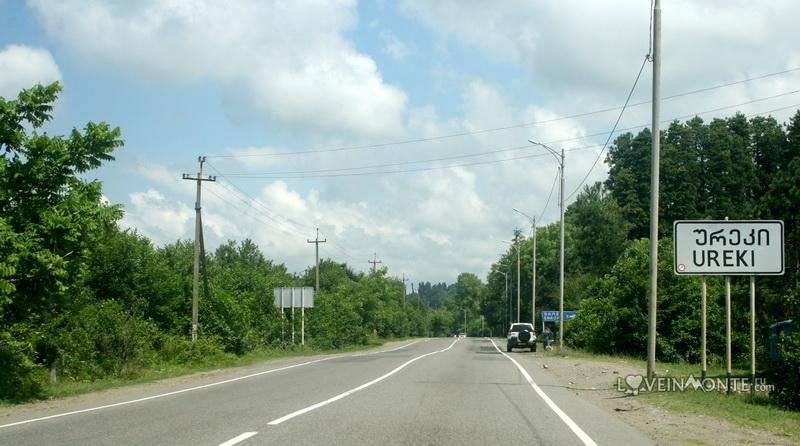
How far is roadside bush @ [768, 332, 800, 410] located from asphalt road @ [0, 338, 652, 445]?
12.1 ft

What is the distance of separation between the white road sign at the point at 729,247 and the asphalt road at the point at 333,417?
406cm

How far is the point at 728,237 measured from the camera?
57.9ft

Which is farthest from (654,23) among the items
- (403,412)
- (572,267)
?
(572,267)

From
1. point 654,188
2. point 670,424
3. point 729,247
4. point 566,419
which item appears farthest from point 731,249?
point 566,419

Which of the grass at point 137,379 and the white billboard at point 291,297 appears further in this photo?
the white billboard at point 291,297

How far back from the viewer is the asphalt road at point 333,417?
10.8 m

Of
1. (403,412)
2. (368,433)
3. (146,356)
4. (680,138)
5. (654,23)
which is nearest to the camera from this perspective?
(368,433)

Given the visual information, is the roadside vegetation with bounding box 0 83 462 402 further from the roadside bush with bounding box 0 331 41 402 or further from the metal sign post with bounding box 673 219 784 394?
the metal sign post with bounding box 673 219 784 394

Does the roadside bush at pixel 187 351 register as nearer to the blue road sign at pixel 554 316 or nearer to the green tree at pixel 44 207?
the green tree at pixel 44 207

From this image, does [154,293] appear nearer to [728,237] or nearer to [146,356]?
[146,356]

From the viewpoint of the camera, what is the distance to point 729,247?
17.6m

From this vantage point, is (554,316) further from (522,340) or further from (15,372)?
(15,372)

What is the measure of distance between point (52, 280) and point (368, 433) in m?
10.7

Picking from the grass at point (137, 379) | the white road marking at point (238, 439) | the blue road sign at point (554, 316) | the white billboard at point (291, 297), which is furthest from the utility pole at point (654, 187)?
the blue road sign at point (554, 316)
